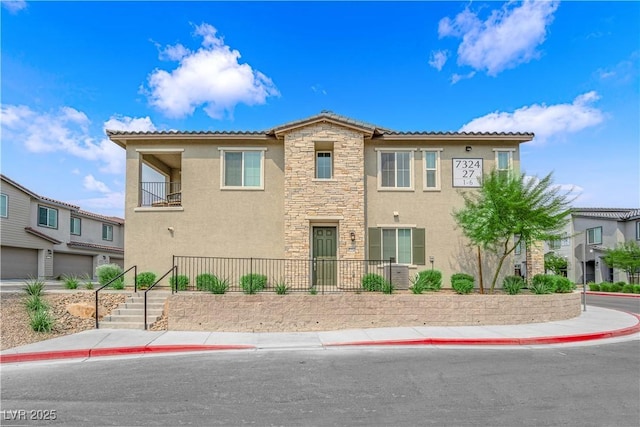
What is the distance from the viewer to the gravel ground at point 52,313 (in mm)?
9875

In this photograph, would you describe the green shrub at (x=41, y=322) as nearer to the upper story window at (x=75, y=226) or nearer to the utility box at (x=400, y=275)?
the utility box at (x=400, y=275)

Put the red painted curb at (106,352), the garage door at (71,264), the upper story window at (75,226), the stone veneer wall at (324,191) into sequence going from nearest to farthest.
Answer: the red painted curb at (106,352), the stone veneer wall at (324,191), the garage door at (71,264), the upper story window at (75,226)

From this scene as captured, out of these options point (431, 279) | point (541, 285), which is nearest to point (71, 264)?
point (431, 279)

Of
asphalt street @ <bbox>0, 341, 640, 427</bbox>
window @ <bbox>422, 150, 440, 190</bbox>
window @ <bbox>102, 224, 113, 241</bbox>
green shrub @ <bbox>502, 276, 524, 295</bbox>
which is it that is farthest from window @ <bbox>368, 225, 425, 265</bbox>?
window @ <bbox>102, 224, 113, 241</bbox>

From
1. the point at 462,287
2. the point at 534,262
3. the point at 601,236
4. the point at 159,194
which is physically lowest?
the point at 462,287

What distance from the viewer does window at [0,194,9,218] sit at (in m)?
25.5

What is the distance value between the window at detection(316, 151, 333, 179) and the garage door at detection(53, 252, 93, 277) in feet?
71.9

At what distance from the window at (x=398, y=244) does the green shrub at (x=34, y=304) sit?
10560 millimetres

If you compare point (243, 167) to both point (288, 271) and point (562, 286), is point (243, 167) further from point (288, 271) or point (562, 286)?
point (562, 286)

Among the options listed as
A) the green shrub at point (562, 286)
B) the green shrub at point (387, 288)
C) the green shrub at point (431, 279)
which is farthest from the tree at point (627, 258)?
the green shrub at point (387, 288)

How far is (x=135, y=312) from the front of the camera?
11781 mm

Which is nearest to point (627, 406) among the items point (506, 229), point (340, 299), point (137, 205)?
point (340, 299)

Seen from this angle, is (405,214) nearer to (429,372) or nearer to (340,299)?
(340,299)

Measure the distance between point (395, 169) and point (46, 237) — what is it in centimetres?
2463
